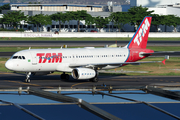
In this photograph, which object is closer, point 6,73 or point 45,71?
point 45,71

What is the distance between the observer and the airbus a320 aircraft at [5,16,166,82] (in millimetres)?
43406

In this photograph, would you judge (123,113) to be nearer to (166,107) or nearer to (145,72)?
(166,107)

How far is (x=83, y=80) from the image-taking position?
47.8 meters

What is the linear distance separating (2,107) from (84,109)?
11.3ft

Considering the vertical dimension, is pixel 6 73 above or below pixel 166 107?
below

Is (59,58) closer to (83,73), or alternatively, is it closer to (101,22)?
(83,73)

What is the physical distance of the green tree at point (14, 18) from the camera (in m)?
184

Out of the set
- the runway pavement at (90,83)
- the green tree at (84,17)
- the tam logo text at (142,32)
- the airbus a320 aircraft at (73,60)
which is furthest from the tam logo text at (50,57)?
the green tree at (84,17)

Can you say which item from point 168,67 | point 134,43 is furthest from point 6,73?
point 168,67

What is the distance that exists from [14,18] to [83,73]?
149 metres

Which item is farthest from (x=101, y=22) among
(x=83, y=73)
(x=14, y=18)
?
(x=83, y=73)

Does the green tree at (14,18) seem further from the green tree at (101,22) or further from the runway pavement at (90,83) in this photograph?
the runway pavement at (90,83)

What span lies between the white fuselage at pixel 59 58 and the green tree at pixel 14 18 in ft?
471

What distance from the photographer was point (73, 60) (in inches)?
1823
